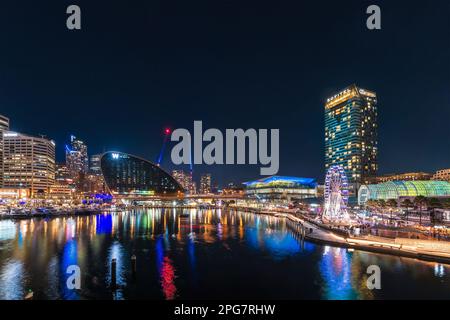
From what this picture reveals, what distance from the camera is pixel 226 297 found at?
834 inches

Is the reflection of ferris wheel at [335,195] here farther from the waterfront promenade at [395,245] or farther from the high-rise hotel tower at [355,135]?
the high-rise hotel tower at [355,135]

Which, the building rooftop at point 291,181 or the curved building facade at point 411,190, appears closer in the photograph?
the curved building facade at point 411,190

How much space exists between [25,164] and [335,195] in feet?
435

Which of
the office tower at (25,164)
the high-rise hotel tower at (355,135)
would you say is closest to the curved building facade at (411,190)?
the high-rise hotel tower at (355,135)

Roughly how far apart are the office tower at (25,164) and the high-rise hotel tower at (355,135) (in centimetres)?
14193

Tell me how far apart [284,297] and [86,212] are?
312ft

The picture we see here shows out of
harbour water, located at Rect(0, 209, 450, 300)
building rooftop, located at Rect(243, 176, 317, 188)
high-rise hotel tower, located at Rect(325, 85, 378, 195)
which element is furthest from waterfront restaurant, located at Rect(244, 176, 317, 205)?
harbour water, located at Rect(0, 209, 450, 300)

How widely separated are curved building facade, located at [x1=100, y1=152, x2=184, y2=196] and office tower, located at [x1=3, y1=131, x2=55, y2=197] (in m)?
25.3

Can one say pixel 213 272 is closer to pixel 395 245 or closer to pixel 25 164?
pixel 395 245

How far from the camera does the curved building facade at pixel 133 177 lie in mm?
159500

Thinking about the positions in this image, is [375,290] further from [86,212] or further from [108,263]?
[86,212]

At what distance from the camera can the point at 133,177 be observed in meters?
167

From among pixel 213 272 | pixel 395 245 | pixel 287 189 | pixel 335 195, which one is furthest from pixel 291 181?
pixel 213 272
